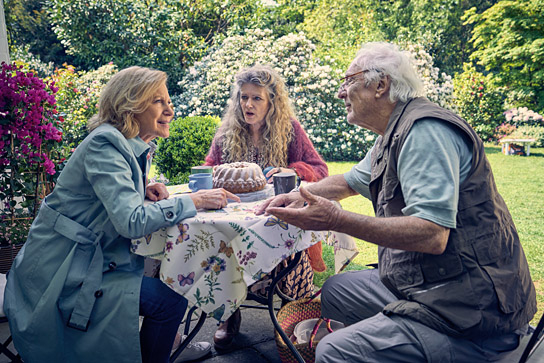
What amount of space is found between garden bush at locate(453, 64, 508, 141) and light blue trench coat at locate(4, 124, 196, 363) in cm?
1437

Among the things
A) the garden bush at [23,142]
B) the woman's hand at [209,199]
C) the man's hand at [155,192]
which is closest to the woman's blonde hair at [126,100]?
the man's hand at [155,192]

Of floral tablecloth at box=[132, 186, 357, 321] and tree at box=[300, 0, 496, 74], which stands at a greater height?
tree at box=[300, 0, 496, 74]

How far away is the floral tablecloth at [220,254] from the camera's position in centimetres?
192

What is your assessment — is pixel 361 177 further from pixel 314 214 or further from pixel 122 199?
pixel 122 199

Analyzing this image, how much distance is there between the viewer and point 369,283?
217 cm

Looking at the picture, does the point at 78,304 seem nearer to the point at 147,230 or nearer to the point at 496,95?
the point at 147,230

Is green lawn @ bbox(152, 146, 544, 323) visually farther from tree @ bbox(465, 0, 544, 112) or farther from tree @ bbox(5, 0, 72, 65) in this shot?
tree @ bbox(5, 0, 72, 65)

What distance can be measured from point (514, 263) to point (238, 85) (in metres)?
2.49

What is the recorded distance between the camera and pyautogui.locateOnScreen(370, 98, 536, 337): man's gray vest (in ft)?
5.11

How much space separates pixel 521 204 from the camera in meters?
6.96

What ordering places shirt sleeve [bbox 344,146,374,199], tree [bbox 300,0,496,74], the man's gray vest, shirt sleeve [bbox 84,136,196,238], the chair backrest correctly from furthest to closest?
1. tree [bbox 300,0,496,74]
2. shirt sleeve [bbox 344,146,374,199]
3. shirt sleeve [bbox 84,136,196,238]
4. the man's gray vest
5. the chair backrest

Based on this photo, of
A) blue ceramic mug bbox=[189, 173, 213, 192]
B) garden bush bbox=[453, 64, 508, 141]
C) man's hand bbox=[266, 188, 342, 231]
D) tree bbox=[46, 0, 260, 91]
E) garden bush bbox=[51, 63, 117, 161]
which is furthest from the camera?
garden bush bbox=[453, 64, 508, 141]

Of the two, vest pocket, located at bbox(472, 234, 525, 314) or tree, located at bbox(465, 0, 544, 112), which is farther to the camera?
tree, located at bbox(465, 0, 544, 112)

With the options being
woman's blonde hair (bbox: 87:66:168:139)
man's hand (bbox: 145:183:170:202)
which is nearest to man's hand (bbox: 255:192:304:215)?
man's hand (bbox: 145:183:170:202)
